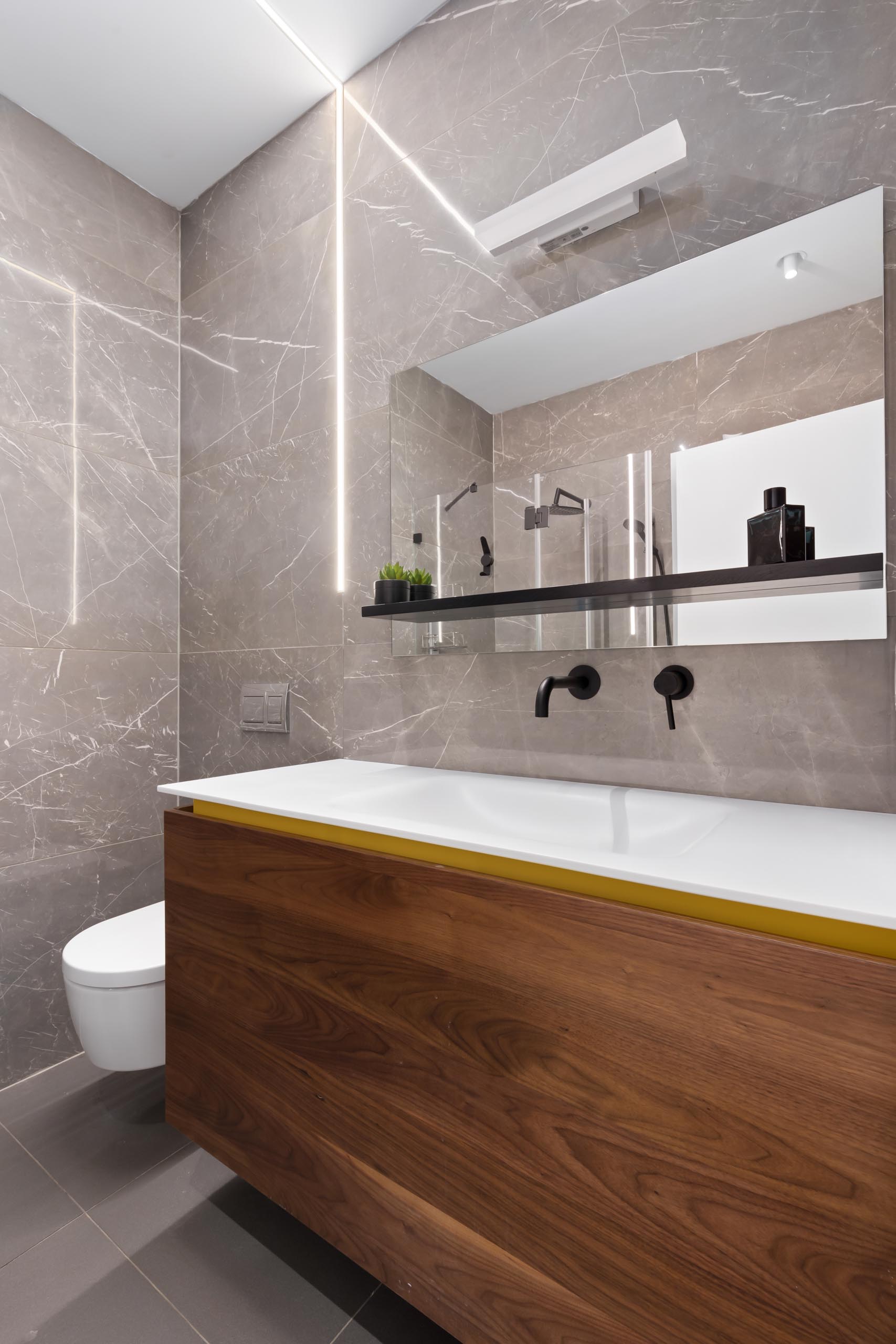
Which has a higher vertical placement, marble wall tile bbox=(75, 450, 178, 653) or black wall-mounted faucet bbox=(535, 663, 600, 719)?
marble wall tile bbox=(75, 450, 178, 653)

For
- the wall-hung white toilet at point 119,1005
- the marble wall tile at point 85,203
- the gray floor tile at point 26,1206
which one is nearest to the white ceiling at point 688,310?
the marble wall tile at point 85,203

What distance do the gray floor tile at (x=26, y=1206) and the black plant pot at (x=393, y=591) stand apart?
138cm

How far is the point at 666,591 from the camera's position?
3.54 feet

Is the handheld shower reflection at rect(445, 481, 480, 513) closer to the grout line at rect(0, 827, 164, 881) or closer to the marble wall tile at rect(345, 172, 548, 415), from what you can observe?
the marble wall tile at rect(345, 172, 548, 415)

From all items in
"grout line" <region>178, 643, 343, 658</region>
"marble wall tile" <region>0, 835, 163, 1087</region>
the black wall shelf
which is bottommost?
"marble wall tile" <region>0, 835, 163, 1087</region>

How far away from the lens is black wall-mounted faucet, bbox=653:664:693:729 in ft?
3.67

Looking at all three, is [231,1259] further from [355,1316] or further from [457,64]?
[457,64]

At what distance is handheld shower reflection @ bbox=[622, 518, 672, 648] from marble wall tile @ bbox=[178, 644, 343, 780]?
0.83 meters

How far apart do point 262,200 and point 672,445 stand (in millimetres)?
1587

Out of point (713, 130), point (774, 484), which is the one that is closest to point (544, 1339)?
point (774, 484)

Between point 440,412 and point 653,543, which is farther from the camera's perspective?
point 440,412

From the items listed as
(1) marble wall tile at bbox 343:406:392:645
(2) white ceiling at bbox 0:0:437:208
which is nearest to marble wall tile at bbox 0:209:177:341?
(2) white ceiling at bbox 0:0:437:208

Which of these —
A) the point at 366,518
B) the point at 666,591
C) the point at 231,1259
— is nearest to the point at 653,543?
the point at 666,591

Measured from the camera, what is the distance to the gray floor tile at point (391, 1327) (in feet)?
3.38
